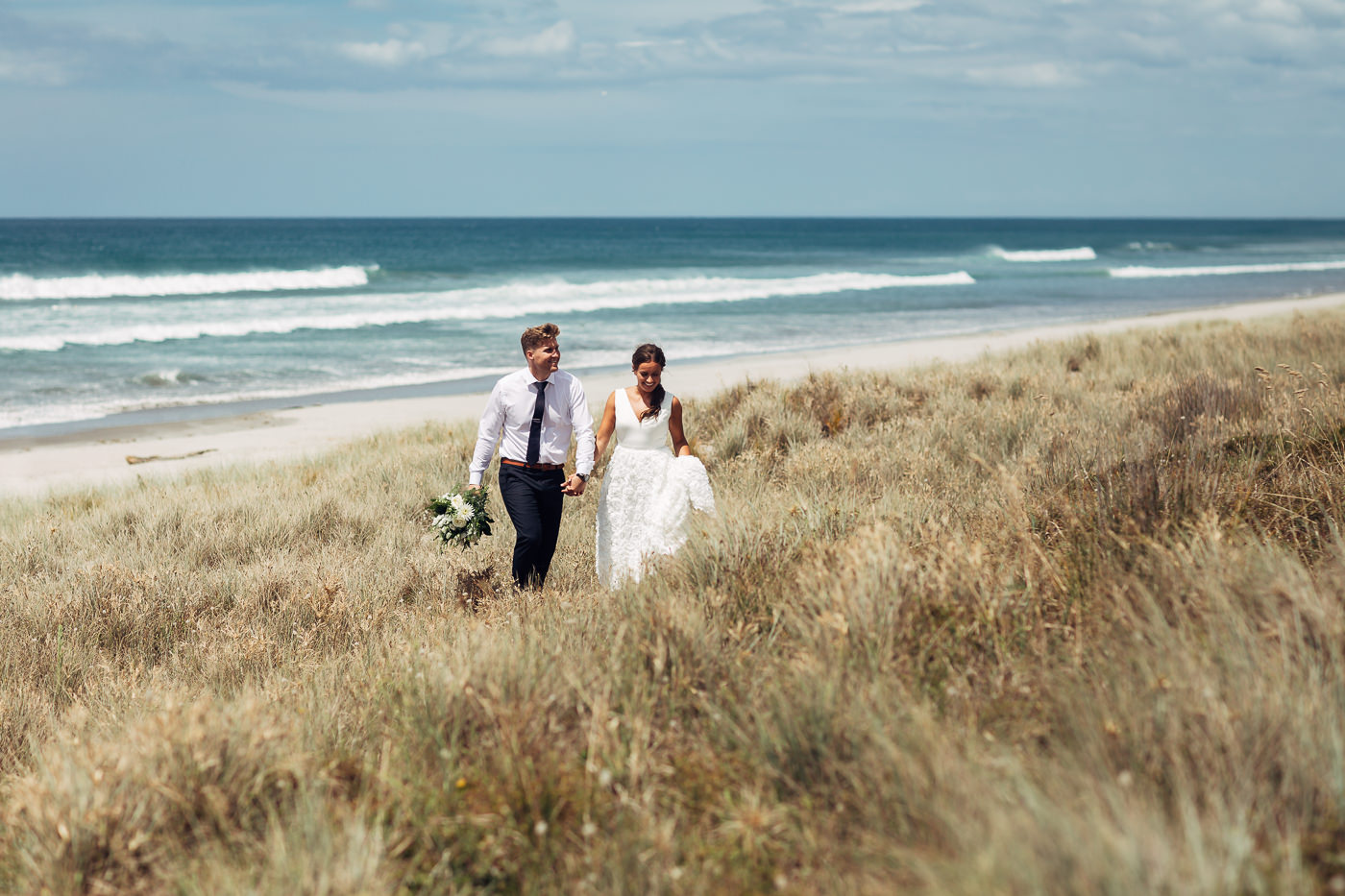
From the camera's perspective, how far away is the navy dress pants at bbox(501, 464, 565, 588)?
5.84 m

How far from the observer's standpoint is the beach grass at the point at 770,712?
2387 millimetres

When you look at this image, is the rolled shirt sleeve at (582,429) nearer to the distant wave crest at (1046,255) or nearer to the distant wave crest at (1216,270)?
the distant wave crest at (1216,270)

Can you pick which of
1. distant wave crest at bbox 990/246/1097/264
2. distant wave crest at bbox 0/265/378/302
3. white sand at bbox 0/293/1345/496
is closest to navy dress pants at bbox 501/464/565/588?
white sand at bbox 0/293/1345/496

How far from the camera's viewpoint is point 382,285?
43781mm

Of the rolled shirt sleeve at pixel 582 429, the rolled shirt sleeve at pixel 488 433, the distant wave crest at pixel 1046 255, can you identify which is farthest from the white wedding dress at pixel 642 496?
the distant wave crest at pixel 1046 255

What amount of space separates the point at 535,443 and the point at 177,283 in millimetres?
49015

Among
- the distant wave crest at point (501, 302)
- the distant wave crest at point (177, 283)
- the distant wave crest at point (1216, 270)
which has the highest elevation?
the distant wave crest at point (1216, 270)

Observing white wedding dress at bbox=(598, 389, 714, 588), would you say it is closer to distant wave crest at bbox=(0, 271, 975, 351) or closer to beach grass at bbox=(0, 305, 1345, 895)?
beach grass at bbox=(0, 305, 1345, 895)

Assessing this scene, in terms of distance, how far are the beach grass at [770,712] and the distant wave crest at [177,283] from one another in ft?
137

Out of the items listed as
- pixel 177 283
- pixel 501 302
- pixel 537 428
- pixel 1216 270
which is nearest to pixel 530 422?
pixel 537 428

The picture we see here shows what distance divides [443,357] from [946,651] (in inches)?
821

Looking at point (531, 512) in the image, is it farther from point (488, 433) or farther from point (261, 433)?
point (261, 433)

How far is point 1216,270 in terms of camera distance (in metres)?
55.6

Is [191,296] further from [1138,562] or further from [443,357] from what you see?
[1138,562]
